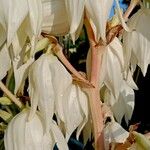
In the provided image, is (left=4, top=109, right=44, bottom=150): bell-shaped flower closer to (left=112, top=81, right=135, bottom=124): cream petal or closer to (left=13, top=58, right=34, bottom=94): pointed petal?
(left=13, top=58, right=34, bottom=94): pointed petal

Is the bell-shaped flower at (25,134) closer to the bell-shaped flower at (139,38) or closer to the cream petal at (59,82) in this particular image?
the cream petal at (59,82)

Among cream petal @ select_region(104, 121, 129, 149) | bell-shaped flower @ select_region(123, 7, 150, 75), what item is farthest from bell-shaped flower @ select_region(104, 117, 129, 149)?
bell-shaped flower @ select_region(123, 7, 150, 75)

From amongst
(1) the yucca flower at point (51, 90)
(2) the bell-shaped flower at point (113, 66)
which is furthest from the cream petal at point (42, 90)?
(2) the bell-shaped flower at point (113, 66)

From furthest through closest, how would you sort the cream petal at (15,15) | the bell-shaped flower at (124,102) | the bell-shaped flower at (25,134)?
the bell-shaped flower at (124,102) → the bell-shaped flower at (25,134) → the cream petal at (15,15)

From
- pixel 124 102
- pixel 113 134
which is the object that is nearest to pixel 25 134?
pixel 113 134

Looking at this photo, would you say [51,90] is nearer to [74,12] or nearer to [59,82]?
[59,82]

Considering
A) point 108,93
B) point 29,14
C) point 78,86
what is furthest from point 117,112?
point 29,14

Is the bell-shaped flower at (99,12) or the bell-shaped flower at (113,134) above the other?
the bell-shaped flower at (99,12)
